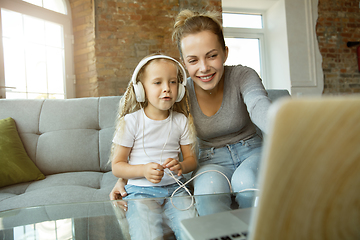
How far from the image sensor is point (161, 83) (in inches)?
41.4

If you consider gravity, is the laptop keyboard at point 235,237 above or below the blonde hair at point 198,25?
below

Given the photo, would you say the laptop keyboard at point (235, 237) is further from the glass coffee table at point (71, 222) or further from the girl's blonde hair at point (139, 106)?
the girl's blonde hair at point (139, 106)

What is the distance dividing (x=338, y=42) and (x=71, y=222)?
5071mm

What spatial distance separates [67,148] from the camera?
151cm

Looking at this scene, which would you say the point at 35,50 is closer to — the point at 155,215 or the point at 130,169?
the point at 130,169

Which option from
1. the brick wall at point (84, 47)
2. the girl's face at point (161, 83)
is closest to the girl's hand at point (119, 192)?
the girl's face at point (161, 83)

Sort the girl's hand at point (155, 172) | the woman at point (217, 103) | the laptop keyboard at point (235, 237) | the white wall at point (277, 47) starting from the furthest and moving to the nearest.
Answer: the white wall at point (277, 47), the woman at point (217, 103), the girl's hand at point (155, 172), the laptop keyboard at point (235, 237)

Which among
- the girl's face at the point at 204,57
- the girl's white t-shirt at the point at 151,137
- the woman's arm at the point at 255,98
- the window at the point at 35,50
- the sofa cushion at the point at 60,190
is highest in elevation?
the window at the point at 35,50

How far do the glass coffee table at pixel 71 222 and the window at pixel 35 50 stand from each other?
291 centimetres

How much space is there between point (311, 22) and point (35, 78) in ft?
14.8

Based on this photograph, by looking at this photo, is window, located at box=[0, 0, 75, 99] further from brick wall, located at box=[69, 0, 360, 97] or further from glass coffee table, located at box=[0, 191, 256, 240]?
glass coffee table, located at box=[0, 191, 256, 240]

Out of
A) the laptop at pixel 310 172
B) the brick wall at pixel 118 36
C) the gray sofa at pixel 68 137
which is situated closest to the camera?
the laptop at pixel 310 172

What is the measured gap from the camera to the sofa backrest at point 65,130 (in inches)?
58.9

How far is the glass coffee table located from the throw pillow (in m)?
0.72
